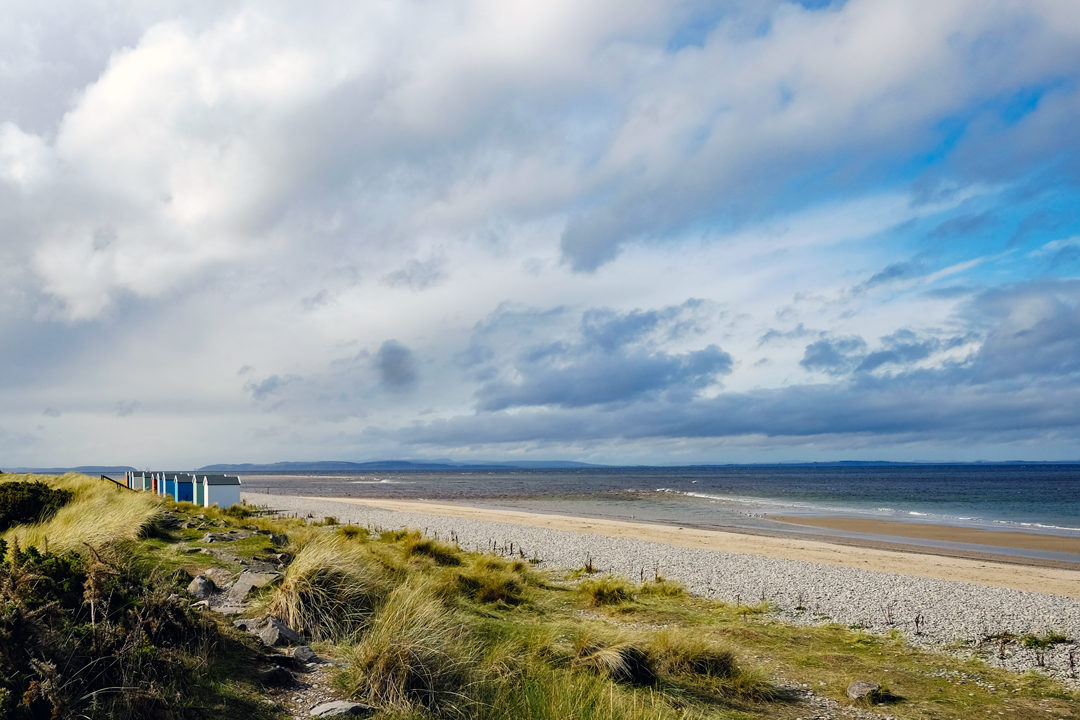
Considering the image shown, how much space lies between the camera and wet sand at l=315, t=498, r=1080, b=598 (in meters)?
21.5

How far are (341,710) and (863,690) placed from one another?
7001mm

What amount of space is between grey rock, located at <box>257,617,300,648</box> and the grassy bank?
1.11 ft

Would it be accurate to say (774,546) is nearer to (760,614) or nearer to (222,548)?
(760,614)

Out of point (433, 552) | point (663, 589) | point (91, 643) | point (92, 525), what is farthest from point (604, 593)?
point (91, 643)

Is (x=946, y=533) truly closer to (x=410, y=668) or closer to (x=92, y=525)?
(x=410, y=668)

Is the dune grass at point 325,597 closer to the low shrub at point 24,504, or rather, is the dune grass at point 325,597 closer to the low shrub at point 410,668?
the low shrub at point 410,668

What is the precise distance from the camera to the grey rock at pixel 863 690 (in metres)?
9.33

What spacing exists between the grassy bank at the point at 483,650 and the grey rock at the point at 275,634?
1.11ft

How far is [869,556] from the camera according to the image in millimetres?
26266

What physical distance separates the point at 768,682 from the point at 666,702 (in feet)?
7.80

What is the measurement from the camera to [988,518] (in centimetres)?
4519

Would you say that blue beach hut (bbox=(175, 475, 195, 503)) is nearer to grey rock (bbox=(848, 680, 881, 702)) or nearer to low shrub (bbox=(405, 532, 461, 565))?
low shrub (bbox=(405, 532, 461, 565))

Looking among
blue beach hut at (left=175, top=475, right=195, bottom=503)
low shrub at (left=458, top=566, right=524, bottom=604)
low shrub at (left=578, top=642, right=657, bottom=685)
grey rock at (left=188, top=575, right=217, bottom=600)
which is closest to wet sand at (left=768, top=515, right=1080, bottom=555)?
low shrub at (left=458, top=566, right=524, bottom=604)

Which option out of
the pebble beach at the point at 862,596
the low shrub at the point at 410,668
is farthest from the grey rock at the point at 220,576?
the pebble beach at the point at 862,596
